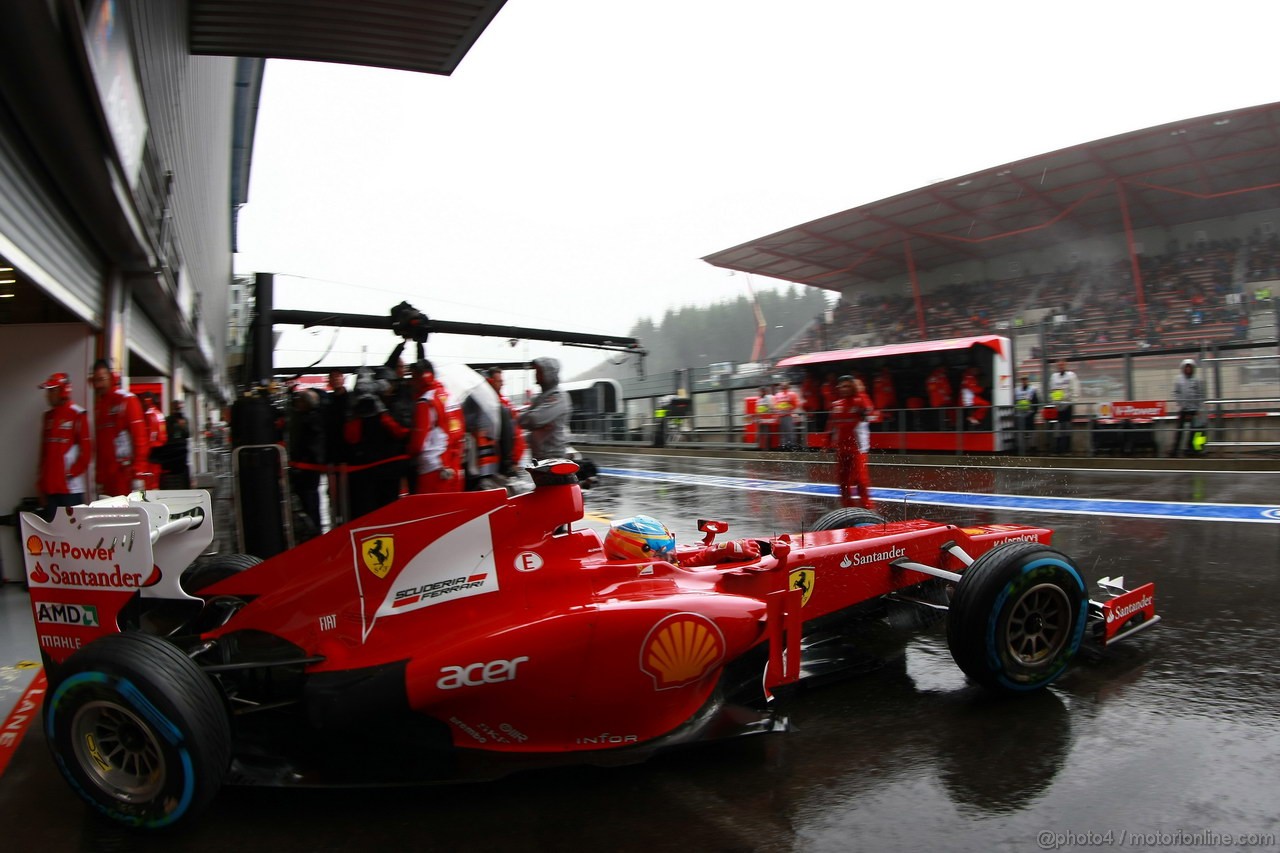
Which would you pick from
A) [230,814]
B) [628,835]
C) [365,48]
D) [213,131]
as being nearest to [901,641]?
[628,835]

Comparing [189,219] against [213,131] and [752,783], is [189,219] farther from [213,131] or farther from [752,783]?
[752,783]

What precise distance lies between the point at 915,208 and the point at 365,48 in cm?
2477

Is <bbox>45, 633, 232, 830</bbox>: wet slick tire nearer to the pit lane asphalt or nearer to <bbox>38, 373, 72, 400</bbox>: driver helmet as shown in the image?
the pit lane asphalt

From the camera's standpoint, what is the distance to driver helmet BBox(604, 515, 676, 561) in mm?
4016

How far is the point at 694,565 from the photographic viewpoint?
148 inches

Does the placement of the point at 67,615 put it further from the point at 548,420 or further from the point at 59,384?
the point at 59,384

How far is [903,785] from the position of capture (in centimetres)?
273

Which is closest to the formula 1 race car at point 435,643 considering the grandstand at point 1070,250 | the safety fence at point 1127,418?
the safety fence at point 1127,418

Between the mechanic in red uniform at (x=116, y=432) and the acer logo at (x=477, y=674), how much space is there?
5.73 meters

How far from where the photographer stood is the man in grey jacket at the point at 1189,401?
13.1 m

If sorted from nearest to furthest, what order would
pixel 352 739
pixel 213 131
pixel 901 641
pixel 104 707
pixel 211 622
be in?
pixel 104 707 < pixel 352 739 < pixel 211 622 < pixel 901 641 < pixel 213 131

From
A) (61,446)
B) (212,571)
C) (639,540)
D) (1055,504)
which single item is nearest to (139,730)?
(212,571)

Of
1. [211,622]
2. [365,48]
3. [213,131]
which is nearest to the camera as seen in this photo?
[211,622]

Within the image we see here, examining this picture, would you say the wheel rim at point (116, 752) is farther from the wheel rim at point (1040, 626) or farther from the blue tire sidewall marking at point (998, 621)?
the wheel rim at point (1040, 626)
